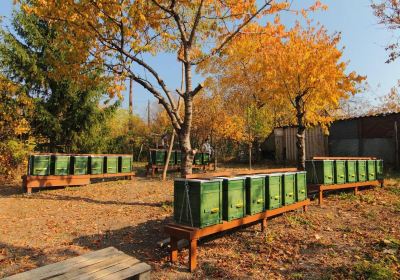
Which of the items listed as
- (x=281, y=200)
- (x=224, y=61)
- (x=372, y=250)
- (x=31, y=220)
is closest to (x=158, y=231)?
(x=281, y=200)

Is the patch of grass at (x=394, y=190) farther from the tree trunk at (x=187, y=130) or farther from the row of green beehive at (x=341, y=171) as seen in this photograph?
the tree trunk at (x=187, y=130)

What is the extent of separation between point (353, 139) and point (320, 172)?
12.1 m

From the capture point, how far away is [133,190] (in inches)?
560

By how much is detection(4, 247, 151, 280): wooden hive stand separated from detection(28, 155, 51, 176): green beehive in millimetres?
10486

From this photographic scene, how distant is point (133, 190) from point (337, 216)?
8.33 m

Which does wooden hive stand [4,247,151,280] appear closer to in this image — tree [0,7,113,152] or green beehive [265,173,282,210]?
green beehive [265,173,282,210]

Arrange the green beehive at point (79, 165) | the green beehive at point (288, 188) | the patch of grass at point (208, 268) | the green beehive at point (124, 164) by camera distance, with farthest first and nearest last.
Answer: the green beehive at point (124, 164), the green beehive at point (79, 165), the green beehive at point (288, 188), the patch of grass at point (208, 268)

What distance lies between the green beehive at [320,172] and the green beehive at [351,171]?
1.07m

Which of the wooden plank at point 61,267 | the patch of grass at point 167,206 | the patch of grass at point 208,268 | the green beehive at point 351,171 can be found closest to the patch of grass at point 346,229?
the patch of grass at point 208,268

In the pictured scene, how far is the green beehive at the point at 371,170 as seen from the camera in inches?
544

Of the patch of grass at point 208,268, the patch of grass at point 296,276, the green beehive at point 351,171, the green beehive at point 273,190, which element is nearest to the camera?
the patch of grass at point 296,276

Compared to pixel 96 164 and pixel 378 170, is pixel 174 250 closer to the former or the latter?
pixel 96 164

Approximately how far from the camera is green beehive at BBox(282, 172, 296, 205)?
28.4ft

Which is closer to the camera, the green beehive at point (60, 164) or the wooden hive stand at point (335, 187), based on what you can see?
the wooden hive stand at point (335, 187)
